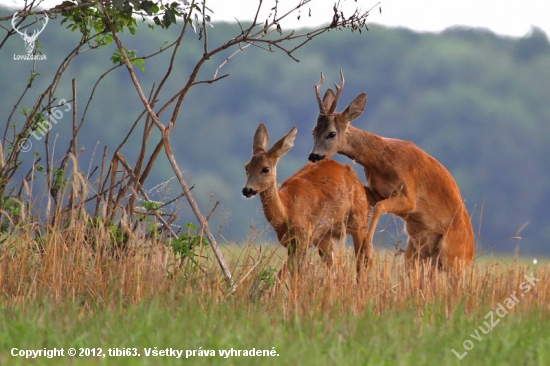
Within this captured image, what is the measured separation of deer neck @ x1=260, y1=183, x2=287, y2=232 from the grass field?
1.34 ft

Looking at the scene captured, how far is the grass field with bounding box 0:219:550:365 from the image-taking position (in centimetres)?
469

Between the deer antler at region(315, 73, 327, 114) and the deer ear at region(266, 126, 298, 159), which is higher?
the deer antler at region(315, 73, 327, 114)

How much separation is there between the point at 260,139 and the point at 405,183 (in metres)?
1.54

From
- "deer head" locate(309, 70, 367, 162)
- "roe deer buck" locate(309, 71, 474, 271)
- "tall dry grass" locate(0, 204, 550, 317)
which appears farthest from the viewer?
"roe deer buck" locate(309, 71, 474, 271)

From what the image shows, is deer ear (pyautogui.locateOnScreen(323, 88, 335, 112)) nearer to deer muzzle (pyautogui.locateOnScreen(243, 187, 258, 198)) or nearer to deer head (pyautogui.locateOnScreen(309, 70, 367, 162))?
deer head (pyautogui.locateOnScreen(309, 70, 367, 162))

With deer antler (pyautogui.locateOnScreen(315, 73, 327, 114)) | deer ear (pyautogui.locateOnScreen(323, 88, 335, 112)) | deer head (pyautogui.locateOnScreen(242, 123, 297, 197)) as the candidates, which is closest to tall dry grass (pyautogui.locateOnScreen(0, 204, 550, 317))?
deer head (pyautogui.locateOnScreen(242, 123, 297, 197))

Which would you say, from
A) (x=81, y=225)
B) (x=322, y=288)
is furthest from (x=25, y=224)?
(x=322, y=288)

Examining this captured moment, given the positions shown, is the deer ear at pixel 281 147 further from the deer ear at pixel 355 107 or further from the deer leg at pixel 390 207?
the deer leg at pixel 390 207

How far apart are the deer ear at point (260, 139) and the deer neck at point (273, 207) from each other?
482 millimetres

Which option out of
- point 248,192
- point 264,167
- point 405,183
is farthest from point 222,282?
point 405,183

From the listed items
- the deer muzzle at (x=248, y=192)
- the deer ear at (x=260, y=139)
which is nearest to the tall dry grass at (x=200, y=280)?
the deer muzzle at (x=248, y=192)

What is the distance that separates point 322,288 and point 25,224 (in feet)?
9.00

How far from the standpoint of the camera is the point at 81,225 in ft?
23.6

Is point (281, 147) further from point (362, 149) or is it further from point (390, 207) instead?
point (390, 207)
